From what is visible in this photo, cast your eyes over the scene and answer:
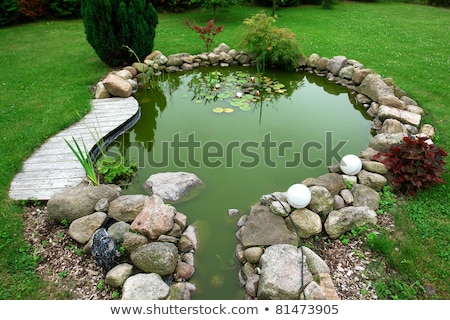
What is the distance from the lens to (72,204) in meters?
3.55

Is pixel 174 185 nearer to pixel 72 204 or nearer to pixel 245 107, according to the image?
pixel 72 204

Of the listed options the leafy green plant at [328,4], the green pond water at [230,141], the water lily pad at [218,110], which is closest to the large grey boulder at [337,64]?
the green pond water at [230,141]

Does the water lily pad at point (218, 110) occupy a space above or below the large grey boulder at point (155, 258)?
above

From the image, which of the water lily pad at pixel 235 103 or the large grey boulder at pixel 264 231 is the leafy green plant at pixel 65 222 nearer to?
the large grey boulder at pixel 264 231

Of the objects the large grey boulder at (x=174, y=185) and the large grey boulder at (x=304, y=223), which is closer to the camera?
the large grey boulder at (x=304, y=223)

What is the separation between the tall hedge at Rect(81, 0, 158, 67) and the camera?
23.2 feet

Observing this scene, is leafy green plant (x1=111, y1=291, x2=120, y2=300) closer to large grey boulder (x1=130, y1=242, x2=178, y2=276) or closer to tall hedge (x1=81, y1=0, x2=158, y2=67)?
large grey boulder (x1=130, y1=242, x2=178, y2=276)

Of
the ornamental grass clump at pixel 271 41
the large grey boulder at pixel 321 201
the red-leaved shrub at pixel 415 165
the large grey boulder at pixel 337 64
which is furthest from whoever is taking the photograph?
the ornamental grass clump at pixel 271 41

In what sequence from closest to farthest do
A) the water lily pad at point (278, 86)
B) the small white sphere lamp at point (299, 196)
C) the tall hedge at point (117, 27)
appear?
1. the small white sphere lamp at point (299, 196)
2. the tall hedge at point (117, 27)
3. the water lily pad at point (278, 86)

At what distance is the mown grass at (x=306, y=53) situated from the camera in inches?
125

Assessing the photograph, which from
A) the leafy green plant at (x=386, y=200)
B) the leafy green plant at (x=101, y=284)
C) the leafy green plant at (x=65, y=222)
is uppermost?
the leafy green plant at (x=386, y=200)

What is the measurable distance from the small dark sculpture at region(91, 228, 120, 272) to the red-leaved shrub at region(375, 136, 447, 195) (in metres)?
3.13

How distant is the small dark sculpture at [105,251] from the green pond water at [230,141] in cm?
75
